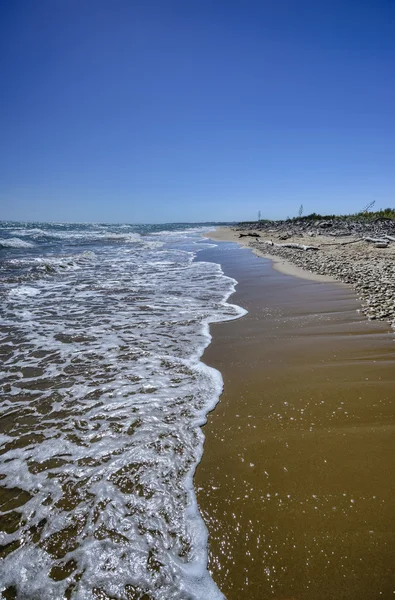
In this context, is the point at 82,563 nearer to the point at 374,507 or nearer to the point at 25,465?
the point at 25,465

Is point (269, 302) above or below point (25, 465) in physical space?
above

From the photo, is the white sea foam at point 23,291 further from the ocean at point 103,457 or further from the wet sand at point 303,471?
the wet sand at point 303,471

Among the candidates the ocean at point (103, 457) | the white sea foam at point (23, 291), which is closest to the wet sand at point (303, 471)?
the ocean at point (103, 457)

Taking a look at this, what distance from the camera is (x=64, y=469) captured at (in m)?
2.42

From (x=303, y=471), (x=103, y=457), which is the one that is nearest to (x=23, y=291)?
Answer: (x=103, y=457)

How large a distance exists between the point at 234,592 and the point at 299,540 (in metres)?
0.50

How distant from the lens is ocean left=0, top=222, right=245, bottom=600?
5.57 ft

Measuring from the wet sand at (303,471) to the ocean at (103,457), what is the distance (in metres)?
0.21

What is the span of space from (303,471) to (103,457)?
1731mm

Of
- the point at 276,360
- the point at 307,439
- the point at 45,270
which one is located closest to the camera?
the point at 307,439

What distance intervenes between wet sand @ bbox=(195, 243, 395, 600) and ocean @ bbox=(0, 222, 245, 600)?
21cm

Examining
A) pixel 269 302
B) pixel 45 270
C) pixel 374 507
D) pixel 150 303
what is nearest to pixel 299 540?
pixel 374 507

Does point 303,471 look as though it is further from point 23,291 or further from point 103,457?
point 23,291

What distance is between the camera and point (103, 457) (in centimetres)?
252
